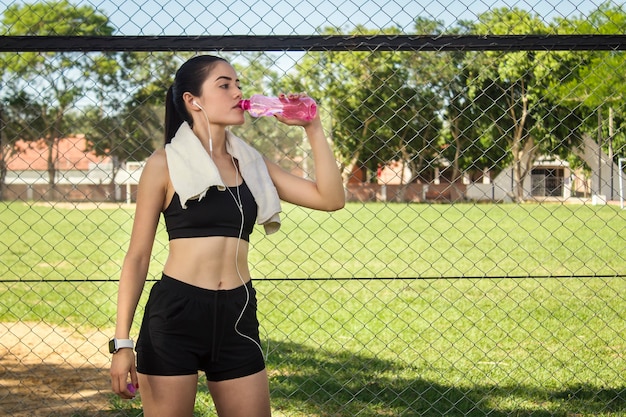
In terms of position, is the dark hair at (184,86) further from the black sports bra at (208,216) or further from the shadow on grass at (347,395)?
the shadow on grass at (347,395)

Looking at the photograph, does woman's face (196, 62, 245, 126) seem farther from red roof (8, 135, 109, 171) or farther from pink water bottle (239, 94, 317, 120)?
red roof (8, 135, 109, 171)

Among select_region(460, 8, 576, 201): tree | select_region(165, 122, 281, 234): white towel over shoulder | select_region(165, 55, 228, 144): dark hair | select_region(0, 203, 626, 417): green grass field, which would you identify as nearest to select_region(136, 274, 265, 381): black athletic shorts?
select_region(165, 122, 281, 234): white towel over shoulder

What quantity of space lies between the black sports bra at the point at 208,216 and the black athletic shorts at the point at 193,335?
187 mm

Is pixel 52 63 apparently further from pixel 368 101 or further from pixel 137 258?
pixel 137 258

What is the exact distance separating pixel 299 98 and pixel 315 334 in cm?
470

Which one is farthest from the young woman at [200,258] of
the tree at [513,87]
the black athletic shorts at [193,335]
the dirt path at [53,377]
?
the dirt path at [53,377]

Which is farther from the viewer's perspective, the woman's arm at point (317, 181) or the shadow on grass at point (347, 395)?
the shadow on grass at point (347, 395)

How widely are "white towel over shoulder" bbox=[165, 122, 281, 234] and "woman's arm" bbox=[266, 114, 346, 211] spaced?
116 millimetres

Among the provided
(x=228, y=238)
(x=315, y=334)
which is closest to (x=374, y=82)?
(x=315, y=334)

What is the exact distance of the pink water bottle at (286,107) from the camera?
9.41 feet

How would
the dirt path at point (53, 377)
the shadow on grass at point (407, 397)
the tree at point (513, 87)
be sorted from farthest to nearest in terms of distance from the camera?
the tree at point (513, 87)
the dirt path at point (53, 377)
the shadow on grass at point (407, 397)

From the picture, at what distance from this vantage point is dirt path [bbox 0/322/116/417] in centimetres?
502

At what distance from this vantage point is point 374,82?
111 ft

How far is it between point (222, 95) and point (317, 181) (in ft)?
1.55
